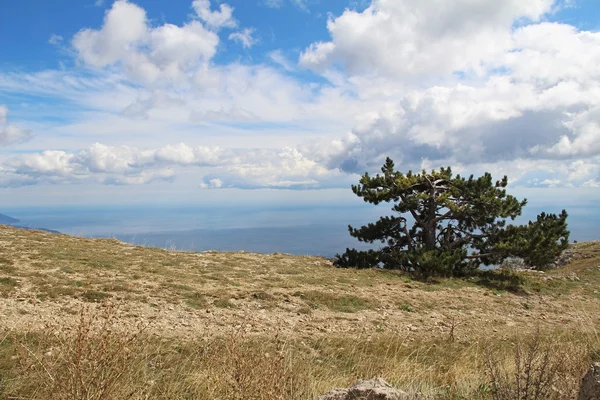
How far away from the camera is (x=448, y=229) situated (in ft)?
72.2

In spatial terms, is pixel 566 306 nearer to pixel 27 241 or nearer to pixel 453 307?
pixel 453 307

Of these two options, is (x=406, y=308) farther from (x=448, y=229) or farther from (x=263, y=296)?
(x=448, y=229)

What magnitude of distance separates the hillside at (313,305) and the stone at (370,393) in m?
0.73

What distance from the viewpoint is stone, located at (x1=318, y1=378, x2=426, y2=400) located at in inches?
146

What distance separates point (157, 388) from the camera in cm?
488

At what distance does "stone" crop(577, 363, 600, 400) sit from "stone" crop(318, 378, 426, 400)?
4.77 feet

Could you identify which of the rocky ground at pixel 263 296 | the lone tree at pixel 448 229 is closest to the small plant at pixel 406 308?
the rocky ground at pixel 263 296

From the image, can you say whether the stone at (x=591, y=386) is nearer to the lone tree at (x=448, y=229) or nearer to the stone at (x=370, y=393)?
the stone at (x=370, y=393)

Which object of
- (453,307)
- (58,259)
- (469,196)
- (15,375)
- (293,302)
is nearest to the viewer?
(15,375)


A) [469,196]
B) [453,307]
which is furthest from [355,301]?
[469,196]

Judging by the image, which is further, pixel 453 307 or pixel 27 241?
pixel 27 241

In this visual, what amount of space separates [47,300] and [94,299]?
1069 mm

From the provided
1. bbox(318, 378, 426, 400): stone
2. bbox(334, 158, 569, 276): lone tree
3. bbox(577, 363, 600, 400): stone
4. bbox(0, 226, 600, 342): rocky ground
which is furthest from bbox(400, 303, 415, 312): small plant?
bbox(577, 363, 600, 400): stone

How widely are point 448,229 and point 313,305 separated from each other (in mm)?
12778
